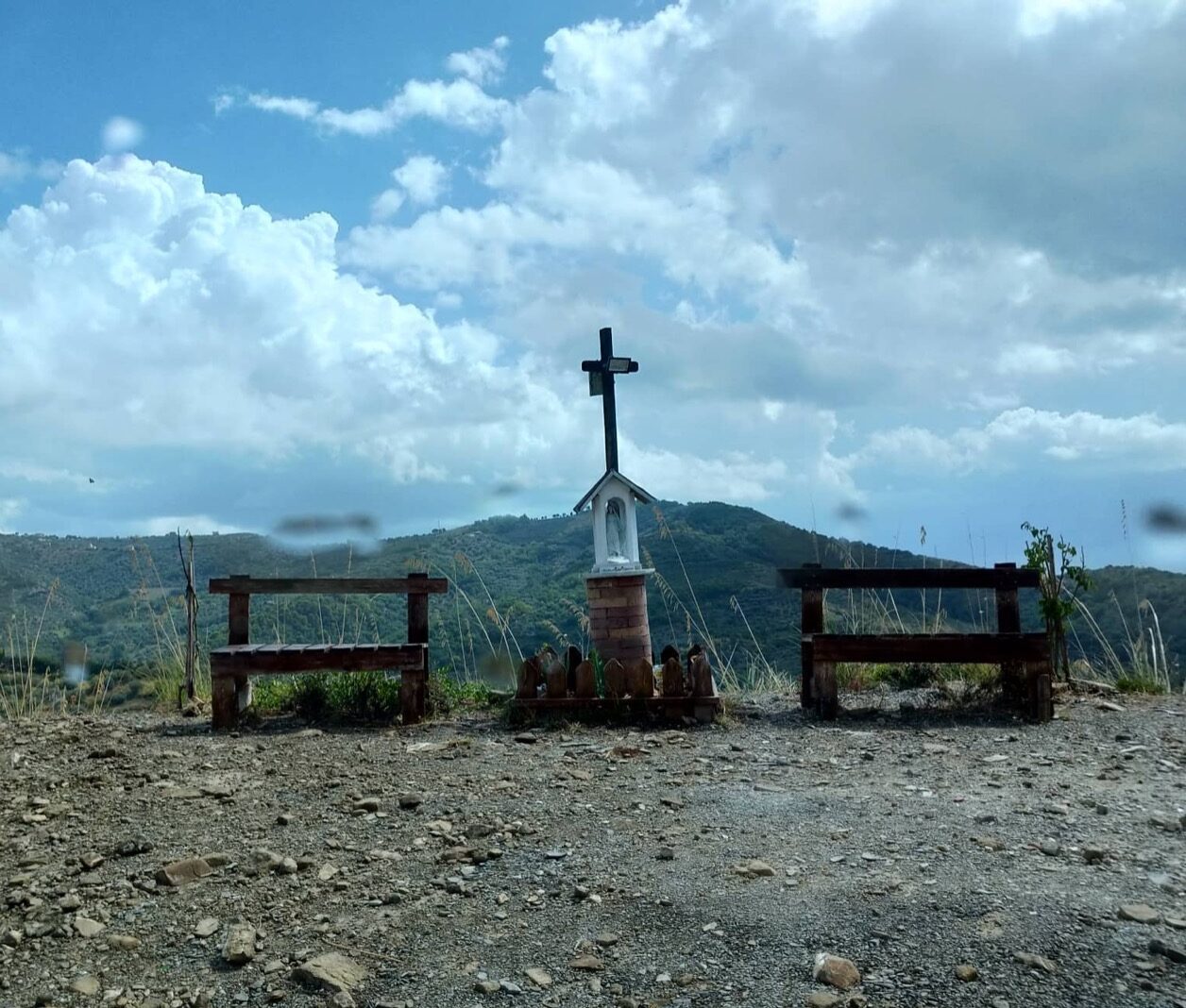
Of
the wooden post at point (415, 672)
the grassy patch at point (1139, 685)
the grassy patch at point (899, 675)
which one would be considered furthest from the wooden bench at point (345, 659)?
the grassy patch at point (1139, 685)

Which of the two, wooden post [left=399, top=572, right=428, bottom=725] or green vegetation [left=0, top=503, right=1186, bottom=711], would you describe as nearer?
wooden post [left=399, top=572, right=428, bottom=725]

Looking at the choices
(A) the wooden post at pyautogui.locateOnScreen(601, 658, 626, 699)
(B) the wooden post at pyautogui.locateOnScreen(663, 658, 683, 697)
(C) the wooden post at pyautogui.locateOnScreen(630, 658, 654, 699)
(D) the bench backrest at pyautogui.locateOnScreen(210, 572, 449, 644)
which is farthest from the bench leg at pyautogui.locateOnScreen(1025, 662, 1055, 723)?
(D) the bench backrest at pyautogui.locateOnScreen(210, 572, 449, 644)

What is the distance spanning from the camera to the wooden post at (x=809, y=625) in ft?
26.7

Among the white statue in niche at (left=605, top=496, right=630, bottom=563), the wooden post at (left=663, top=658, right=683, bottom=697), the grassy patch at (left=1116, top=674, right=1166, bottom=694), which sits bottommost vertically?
the grassy patch at (left=1116, top=674, right=1166, bottom=694)

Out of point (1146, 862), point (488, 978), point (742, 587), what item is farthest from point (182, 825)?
point (742, 587)

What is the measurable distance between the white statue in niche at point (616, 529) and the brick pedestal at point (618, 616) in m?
0.54

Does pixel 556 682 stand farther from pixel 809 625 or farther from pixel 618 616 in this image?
pixel 809 625

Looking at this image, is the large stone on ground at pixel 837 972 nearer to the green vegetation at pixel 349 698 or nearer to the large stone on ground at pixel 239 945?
the large stone on ground at pixel 239 945

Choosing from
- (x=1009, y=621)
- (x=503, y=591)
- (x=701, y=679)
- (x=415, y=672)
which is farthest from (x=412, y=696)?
(x=503, y=591)

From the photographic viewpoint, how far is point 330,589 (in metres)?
8.21

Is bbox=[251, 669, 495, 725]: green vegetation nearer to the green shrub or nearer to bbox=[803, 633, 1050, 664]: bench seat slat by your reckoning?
the green shrub

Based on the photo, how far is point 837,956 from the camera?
3.41 metres

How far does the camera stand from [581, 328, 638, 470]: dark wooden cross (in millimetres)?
9695

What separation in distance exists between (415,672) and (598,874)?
385 centimetres
